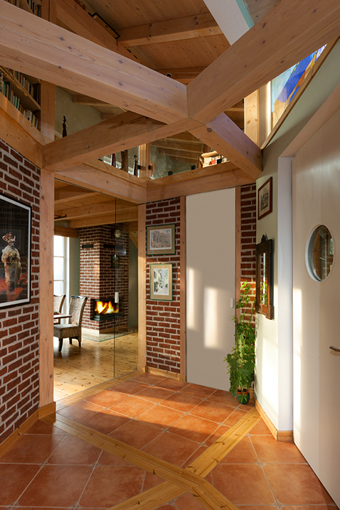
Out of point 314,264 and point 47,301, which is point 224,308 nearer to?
point 314,264

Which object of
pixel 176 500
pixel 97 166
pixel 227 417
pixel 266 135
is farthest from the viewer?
pixel 97 166

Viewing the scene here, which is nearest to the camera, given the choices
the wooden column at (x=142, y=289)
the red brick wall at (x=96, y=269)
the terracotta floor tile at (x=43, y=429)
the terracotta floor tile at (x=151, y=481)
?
the terracotta floor tile at (x=151, y=481)

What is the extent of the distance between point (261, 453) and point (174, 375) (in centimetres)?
175

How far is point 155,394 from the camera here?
3559 mm

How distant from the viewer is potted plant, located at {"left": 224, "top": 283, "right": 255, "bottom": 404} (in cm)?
330

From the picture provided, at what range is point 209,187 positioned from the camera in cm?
382

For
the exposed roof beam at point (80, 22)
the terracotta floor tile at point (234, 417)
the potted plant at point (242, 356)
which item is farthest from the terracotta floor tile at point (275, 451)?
the exposed roof beam at point (80, 22)

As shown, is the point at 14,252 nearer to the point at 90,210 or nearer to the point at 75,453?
the point at 75,453

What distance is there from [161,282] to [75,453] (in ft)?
7.32

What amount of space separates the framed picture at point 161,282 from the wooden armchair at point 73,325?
1812 millimetres

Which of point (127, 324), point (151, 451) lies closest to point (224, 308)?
point (127, 324)

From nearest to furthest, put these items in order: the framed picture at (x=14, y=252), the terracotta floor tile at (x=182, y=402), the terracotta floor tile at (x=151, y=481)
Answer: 1. the terracotta floor tile at (x=151, y=481)
2. the framed picture at (x=14, y=252)
3. the terracotta floor tile at (x=182, y=402)

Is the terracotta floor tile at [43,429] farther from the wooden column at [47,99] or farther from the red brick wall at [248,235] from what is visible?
the wooden column at [47,99]

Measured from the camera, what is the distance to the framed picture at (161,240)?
4.14 m
